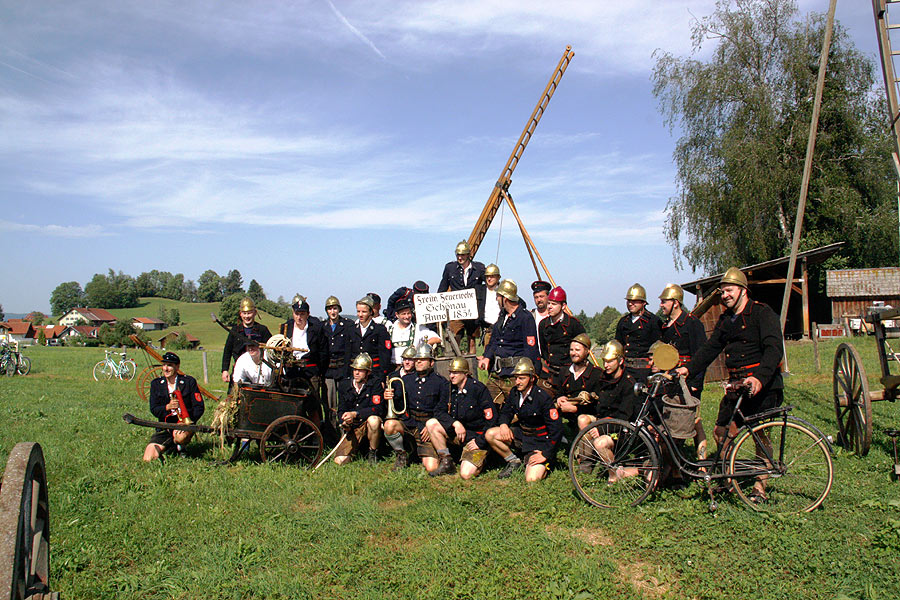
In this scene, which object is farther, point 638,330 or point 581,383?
point 638,330

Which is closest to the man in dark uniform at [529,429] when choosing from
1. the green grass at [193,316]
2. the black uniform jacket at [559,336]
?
the black uniform jacket at [559,336]

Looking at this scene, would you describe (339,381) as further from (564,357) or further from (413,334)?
(564,357)

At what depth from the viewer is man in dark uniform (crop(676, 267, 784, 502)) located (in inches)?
219

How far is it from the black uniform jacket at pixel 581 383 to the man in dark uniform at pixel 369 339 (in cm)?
239

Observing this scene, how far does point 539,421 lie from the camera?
7.10 meters

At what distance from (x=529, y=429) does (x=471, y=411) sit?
2.34 feet

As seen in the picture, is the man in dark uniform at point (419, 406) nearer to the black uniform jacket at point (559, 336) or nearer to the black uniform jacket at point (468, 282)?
the black uniform jacket at point (559, 336)

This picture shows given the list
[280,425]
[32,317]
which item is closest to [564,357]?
[280,425]

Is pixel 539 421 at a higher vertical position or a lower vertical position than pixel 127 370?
lower

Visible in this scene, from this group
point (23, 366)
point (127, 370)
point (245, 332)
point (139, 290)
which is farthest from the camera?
point (139, 290)

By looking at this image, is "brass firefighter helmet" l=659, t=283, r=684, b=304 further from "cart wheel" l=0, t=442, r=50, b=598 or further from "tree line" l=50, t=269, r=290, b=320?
"tree line" l=50, t=269, r=290, b=320

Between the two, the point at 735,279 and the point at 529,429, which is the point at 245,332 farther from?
the point at 735,279

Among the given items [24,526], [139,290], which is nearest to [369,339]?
[24,526]

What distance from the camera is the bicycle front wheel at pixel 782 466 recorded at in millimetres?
5355
